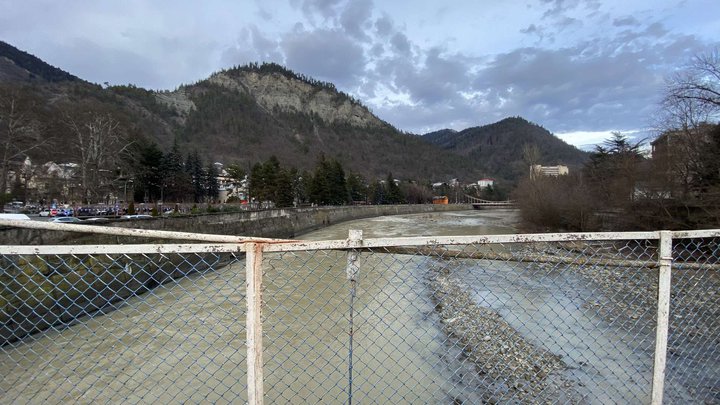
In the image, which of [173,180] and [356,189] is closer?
[173,180]

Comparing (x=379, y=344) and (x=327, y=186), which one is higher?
(x=327, y=186)

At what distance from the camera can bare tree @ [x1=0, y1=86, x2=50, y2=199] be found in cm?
2408

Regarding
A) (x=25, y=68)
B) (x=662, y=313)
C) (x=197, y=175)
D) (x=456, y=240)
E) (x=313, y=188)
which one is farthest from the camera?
(x=25, y=68)

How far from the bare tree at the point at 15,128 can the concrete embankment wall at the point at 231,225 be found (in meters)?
12.6

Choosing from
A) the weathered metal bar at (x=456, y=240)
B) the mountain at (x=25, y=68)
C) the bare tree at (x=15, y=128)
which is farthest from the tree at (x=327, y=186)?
the mountain at (x=25, y=68)

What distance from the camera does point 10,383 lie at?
671 cm

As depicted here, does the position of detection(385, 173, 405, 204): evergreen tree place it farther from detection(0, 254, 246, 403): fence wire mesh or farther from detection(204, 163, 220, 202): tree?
detection(0, 254, 246, 403): fence wire mesh

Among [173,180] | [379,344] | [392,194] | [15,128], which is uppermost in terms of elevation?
[15,128]

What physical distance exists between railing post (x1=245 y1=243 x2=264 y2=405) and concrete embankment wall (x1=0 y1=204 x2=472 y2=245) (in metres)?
10.9

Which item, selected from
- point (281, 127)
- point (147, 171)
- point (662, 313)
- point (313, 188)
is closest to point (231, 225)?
point (147, 171)

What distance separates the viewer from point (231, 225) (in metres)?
25.3

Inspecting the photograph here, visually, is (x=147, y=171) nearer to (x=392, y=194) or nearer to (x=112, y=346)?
(x=112, y=346)

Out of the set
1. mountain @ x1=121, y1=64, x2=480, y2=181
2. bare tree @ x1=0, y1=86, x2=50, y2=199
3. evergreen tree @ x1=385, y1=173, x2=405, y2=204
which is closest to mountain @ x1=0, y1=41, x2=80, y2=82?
mountain @ x1=121, y1=64, x2=480, y2=181

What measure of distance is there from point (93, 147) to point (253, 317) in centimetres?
3618
